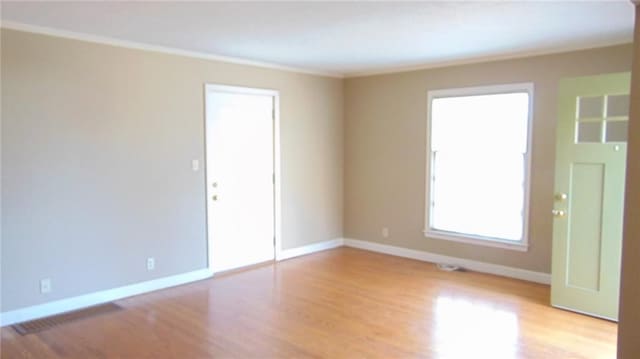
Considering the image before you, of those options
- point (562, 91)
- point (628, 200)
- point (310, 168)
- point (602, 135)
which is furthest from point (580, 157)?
point (310, 168)

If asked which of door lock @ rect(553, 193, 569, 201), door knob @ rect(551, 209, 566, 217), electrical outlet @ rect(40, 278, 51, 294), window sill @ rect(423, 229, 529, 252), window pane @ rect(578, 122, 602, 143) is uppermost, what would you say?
window pane @ rect(578, 122, 602, 143)

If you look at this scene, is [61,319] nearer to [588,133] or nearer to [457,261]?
[457,261]

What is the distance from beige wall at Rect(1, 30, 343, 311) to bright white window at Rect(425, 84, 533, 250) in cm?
220

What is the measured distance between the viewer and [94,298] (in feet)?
14.3

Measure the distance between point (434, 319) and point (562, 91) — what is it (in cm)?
215

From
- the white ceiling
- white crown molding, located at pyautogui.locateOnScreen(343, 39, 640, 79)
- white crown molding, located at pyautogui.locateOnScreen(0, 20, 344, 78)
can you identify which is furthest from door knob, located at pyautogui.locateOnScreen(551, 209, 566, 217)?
white crown molding, located at pyautogui.locateOnScreen(0, 20, 344, 78)

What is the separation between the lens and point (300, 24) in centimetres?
370

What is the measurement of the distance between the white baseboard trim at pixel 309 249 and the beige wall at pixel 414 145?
20cm

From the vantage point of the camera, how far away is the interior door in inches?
152

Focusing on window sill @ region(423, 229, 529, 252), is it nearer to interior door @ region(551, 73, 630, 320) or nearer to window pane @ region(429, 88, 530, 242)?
window pane @ region(429, 88, 530, 242)

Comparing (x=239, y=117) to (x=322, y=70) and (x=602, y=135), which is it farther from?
(x=602, y=135)

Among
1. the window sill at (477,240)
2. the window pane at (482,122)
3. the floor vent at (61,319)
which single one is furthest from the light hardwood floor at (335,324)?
the window pane at (482,122)

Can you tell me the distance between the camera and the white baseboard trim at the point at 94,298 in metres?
3.93

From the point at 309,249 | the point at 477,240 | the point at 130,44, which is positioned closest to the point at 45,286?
the point at 130,44
